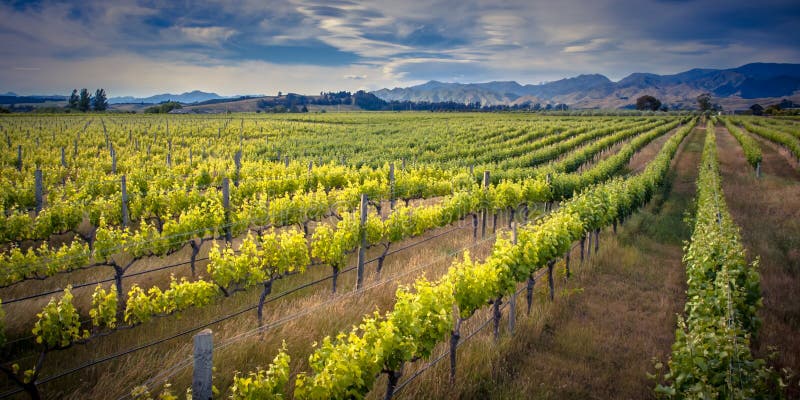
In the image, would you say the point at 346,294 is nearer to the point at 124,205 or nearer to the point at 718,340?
the point at 718,340

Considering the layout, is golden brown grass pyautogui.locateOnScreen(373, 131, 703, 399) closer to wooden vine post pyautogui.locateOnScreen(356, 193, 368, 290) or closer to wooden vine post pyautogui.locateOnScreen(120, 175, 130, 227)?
wooden vine post pyautogui.locateOnScreen(356, 193, 368, 290)

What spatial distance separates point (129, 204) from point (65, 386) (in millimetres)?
6751

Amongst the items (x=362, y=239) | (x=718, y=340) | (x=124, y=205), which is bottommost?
(x=362, y=239)

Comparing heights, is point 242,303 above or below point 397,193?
below

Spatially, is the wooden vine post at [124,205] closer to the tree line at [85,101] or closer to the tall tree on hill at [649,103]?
the tree line at [85,101]

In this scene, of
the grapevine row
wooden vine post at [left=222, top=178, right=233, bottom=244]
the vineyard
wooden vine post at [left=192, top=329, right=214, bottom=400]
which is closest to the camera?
wooden vine post at [left=192, top=329, right=214, bottom=400]

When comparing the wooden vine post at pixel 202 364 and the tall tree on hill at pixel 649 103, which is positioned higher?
the tall tree on hill at pixel 649 103

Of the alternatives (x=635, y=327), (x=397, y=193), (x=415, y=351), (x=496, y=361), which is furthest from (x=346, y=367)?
(x=397, y=193)

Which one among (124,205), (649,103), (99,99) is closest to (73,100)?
(99,99)

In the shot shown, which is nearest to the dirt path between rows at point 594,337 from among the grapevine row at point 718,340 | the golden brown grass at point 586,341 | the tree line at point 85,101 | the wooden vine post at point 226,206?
the golden brown grass at point 586,341

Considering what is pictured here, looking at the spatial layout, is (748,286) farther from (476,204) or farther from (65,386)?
(65,386)

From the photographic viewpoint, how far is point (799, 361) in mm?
6535

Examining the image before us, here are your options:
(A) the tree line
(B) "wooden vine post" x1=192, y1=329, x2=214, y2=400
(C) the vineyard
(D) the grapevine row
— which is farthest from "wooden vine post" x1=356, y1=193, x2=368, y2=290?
(A) the tree line

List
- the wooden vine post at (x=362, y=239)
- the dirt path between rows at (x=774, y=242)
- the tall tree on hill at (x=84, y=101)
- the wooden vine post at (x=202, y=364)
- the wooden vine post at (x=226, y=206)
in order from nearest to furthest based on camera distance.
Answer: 1. the wooden vine post at (x=202, y=364)
2. the dirt path between rows at (x=774, y=242)
3. the wooden vine post at (x=362, y=239)
4. the wooden vine post at (x=226, y=206)
5. the tall tree on hill at (x=84, y=101)
